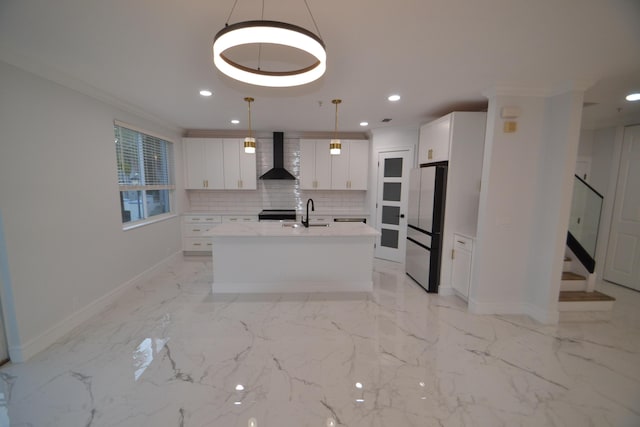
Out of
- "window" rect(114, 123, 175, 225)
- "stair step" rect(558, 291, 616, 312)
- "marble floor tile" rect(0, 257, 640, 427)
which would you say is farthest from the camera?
"window" rect(114, 123, 175, 225)

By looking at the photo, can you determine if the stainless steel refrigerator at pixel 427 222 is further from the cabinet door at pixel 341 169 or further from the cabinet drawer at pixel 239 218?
the cabinet drawer at pixel 239 218

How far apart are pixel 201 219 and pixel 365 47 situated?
433 cm

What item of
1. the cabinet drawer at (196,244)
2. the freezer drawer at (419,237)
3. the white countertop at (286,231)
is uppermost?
the white countertop at (286,231)

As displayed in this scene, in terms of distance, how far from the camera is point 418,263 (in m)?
3.74

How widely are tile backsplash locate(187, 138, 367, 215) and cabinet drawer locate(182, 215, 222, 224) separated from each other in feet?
1.21

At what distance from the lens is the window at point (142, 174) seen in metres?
3.45

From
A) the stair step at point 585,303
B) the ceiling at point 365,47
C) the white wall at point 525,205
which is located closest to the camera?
the ceiling at point 365,47

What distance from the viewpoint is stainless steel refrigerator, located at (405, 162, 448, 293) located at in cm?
327

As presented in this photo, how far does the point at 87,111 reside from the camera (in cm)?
276

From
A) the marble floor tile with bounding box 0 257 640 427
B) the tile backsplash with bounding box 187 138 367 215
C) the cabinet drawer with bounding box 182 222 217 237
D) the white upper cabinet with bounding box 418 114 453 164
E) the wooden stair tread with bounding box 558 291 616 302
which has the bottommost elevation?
the marble floor tile with bounding box 0 257 640 427

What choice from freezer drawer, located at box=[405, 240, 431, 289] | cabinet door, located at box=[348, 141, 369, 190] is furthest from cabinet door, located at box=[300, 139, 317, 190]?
freezer drawer, located at box=[405, 240, 431, 289]

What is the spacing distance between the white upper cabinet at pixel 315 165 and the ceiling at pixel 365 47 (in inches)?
76.2

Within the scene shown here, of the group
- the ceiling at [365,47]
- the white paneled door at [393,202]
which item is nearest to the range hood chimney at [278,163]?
the white paneled door at [393,202]

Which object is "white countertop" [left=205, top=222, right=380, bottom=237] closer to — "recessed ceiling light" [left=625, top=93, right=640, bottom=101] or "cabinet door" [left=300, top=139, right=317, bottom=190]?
"cabinet door" [left=300, top=139, right=317, bottom=190]
